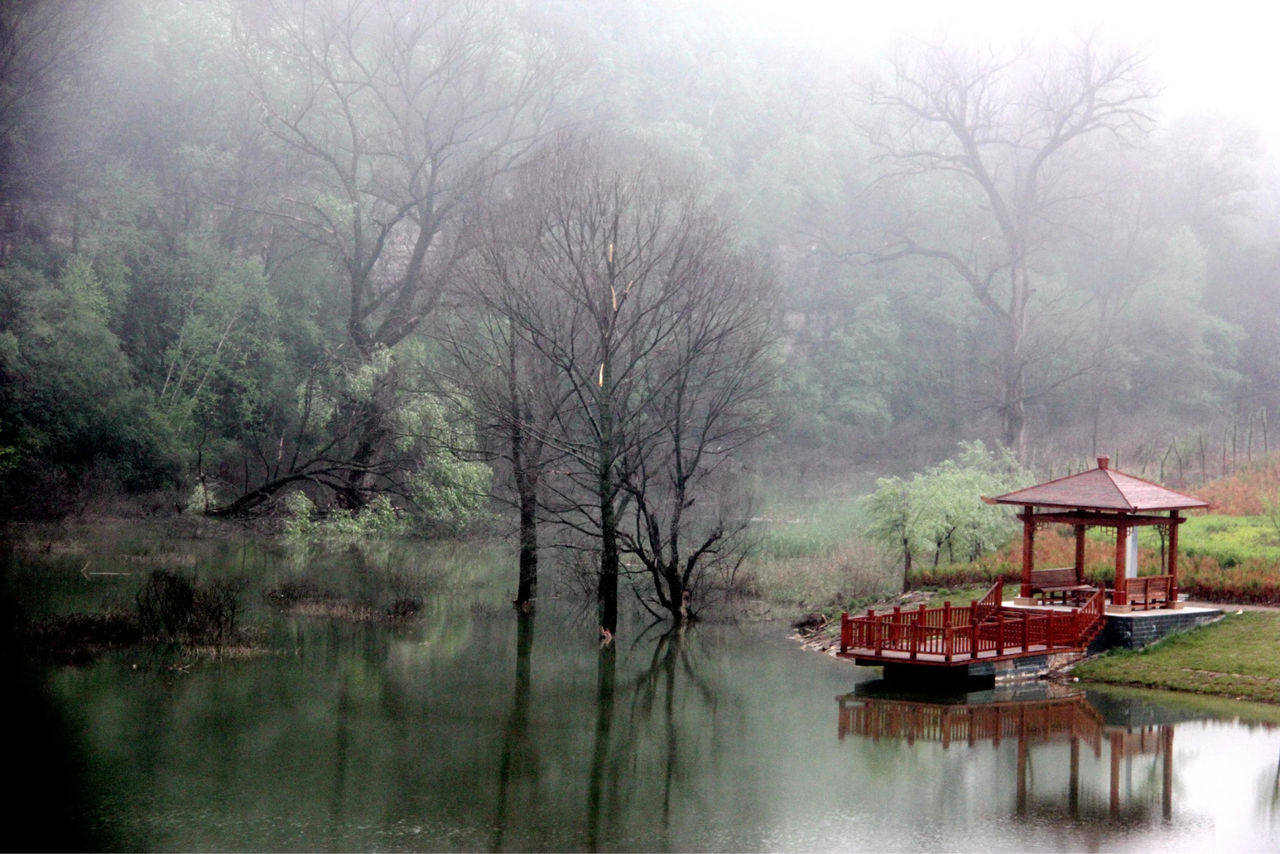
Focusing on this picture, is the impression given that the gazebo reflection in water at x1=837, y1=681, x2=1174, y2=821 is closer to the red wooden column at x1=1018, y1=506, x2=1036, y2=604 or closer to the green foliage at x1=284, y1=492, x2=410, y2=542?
the red wooden column at x1=1018, y1=506, x2=1036, y2=604

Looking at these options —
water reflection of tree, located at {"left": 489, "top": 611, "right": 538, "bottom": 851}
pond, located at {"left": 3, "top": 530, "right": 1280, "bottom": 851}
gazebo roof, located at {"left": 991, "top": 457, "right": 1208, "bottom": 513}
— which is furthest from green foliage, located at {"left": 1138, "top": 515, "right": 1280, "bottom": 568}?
water reflection of tree, located at {"left": 489, "top": 611, "right": 538, "bottom": 851}

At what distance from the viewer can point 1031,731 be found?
1644cm

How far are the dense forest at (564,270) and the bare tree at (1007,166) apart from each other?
281mm

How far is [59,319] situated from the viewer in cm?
3250

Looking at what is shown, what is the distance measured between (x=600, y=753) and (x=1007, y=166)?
50.6 metres

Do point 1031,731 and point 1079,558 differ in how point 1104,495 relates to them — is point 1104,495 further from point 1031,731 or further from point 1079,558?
point 1031,731

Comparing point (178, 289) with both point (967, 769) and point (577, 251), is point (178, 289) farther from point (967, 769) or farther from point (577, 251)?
point (967, 769)

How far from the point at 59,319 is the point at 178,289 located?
5483 millimetres

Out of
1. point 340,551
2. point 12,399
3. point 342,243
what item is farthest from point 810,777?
point 342,243

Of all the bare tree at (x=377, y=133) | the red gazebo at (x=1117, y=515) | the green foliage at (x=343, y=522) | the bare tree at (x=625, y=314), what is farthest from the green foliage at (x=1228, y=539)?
the bare tree at (x=377, y=133)

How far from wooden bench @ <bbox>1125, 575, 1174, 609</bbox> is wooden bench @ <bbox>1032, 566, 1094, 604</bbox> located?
83 cm

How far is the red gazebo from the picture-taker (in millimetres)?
21406

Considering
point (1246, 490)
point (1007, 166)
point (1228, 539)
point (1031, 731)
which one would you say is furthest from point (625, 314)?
point (1007, 166)

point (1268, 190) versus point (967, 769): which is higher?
point (1268, 190)
